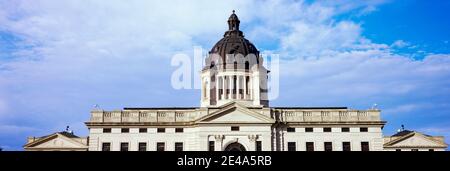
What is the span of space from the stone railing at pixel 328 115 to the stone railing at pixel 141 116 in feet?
42.0

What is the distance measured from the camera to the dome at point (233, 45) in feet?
247

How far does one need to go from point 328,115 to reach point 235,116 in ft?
41.2

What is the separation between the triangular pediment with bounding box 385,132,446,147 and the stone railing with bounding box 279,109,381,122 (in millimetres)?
4171

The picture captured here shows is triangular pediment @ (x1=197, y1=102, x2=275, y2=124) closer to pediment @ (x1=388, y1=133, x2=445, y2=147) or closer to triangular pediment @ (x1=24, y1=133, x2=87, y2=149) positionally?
pediment @ (x1=388, y1=133, x2=445, y2=147)

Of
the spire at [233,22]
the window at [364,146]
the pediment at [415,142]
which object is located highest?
the spire at [233,22]

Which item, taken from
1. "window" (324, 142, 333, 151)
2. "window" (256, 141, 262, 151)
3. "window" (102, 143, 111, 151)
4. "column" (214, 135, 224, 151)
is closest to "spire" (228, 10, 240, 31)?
"column" (214, 135, 224, 151)

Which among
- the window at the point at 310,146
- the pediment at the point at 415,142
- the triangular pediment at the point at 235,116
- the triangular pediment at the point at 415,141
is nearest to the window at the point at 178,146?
the triangular pediment at the point at 235,116

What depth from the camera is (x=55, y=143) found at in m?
66.4

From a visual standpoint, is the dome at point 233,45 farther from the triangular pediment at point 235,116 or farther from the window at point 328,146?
the window at point 328,146

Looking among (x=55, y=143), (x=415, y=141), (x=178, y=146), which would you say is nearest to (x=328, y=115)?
(x=415, y=141)

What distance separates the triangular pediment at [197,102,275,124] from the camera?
205 ft

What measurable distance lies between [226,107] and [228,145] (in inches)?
192
